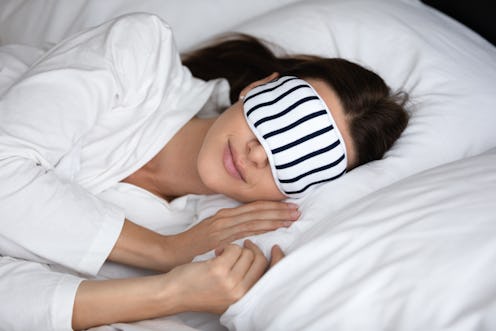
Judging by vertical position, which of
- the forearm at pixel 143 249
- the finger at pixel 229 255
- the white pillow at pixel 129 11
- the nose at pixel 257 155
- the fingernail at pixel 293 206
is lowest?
the forearm at pixel 143 249

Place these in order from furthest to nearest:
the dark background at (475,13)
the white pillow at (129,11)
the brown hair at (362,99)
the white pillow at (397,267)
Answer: the white pillow at (129,11), the dark background at (475,13), the brown hair at (362,99), the white pillow at (397,267)

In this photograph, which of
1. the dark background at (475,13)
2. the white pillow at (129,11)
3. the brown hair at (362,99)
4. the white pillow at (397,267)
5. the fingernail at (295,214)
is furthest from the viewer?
the white pillow at (129,11)

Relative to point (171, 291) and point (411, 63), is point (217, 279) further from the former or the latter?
point (411, 63)

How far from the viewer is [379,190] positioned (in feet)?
3.74

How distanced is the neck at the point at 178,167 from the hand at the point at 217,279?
1.23 ft

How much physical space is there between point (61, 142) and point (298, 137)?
50 centimetres

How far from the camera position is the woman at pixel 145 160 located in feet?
3.54

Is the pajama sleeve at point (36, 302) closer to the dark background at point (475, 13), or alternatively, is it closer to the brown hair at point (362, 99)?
the brown hair at point (362, 99)

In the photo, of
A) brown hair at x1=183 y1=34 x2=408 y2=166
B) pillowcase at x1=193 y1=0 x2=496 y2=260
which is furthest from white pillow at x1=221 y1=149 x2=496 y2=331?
brown hair at x1=183 y1=34 x2=408 y2=166

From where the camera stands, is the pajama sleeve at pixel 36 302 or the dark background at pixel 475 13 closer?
the pajama sleeve at pixel 36 302

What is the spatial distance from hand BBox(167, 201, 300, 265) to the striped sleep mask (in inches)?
2.7

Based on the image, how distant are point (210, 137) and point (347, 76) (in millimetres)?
357

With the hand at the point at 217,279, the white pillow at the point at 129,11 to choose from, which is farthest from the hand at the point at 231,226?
the white pillow at the point at 129,11

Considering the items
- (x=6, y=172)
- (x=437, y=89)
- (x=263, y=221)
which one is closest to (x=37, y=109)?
(x=6, y=172)
